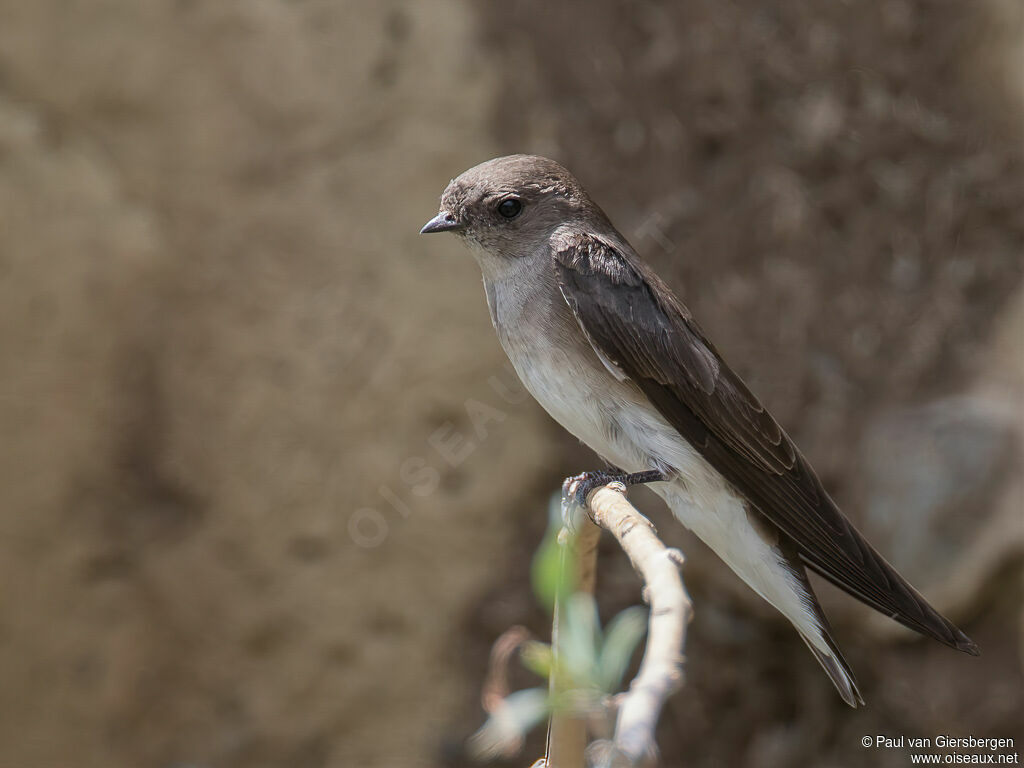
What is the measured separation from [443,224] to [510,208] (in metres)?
0.18

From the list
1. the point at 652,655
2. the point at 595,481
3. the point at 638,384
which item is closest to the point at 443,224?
the point at 638,384

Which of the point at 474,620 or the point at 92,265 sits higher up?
the point at 92,265

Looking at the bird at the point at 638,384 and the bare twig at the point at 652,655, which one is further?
the bird at the point at 638,384

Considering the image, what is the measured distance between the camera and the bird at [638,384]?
107 inches

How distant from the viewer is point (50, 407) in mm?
4516

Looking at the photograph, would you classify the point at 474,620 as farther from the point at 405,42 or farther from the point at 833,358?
the point at 405,42

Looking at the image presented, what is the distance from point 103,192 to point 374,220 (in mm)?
1063

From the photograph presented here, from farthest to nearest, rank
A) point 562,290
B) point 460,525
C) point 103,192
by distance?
point 460,525
point 103,192
point 562,290

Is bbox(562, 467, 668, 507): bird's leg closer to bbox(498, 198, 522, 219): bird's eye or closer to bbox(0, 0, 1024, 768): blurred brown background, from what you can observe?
bbox(498, 198, 522, 219): bird's eye

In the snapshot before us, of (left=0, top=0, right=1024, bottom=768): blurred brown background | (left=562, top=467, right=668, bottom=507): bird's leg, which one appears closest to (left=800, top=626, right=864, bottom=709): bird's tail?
(left=562, top=467, right=668, bottom=507): bird's leg

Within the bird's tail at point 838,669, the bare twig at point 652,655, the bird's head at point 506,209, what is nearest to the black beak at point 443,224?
the bird's head at point 506,209

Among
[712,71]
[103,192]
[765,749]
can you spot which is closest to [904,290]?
[712,71]

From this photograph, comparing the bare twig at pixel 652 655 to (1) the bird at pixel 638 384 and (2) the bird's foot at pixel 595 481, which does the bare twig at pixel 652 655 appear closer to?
(2) the bird's foot at pixel 595 481

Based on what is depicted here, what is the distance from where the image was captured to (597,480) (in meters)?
2.68
